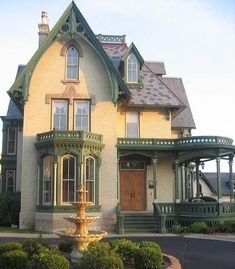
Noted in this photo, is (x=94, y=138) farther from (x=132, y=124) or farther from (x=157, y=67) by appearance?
(x=157, y=67)

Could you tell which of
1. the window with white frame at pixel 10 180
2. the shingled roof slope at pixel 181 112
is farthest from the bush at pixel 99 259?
the window with white frame at pixel 10 180

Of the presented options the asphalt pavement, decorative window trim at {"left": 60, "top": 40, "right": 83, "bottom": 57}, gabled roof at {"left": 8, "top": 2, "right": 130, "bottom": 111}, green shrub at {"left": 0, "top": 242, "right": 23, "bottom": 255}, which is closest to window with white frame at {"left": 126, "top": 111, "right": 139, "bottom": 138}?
gabled roof at {"left": 8, "top": 2, "right": 130, "bottom": 111}

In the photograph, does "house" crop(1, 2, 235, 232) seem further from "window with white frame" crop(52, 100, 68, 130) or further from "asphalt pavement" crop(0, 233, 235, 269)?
"asphalt pavement" crop(0, 233, 235, 269)

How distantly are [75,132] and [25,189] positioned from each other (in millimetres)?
4523

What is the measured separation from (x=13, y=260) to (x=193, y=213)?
15447 mm

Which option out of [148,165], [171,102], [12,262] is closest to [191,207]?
[148,165]

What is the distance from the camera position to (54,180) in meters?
22.5

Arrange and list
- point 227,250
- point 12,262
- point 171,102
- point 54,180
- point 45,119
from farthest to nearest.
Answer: point 171,102 → point 45,119 → point 54,180 → point 227,250 → point 12,262

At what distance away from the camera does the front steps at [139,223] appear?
2306 cm

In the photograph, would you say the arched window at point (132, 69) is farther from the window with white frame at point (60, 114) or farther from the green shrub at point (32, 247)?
the green shrub at point (32, 247)

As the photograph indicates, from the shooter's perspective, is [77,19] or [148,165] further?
[148,165]

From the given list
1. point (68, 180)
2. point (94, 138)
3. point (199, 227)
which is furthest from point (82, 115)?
point (199, 227)

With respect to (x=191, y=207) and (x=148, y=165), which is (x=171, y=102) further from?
(x=191, y=207)

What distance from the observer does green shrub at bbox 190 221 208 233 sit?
72.0 feet
